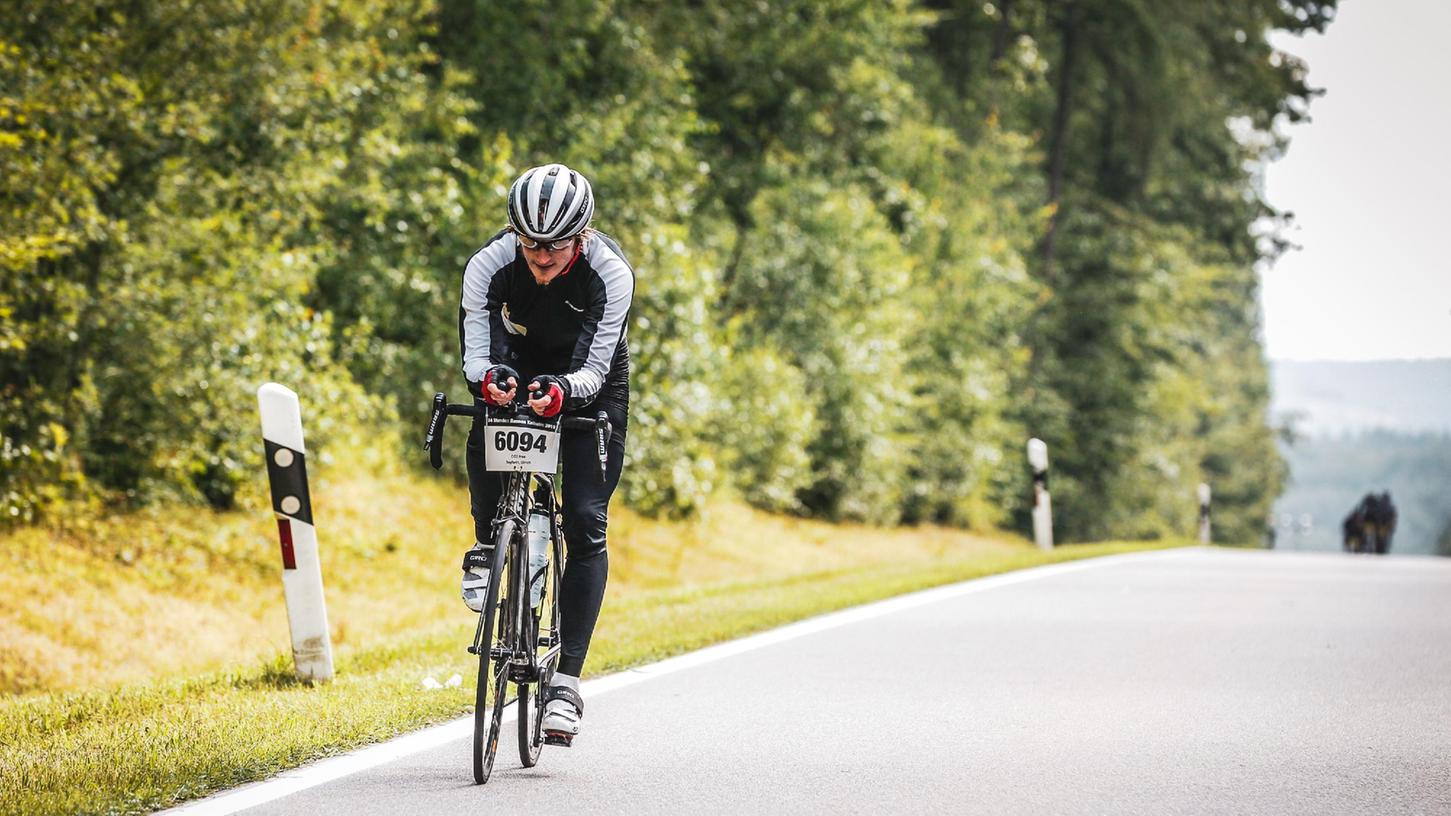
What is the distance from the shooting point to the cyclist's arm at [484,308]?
18.5ft

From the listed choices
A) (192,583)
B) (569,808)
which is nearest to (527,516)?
(569,808)

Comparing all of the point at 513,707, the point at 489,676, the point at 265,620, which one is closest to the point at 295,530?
the point at 513,707

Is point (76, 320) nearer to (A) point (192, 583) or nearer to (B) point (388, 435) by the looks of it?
(A) point (192, 583)

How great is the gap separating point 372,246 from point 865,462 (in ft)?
36.7

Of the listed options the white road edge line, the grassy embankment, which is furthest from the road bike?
the grassy embankment

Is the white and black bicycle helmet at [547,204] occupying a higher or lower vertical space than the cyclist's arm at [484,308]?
higher

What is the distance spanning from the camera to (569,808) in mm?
5113

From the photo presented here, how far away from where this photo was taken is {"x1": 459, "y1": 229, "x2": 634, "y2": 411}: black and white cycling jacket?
5.64 meters

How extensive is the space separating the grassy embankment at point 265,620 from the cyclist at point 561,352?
971 millimetres

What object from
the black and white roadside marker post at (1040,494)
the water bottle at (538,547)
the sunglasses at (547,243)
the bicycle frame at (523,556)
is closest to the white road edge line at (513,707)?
the bicycle frame at (523,556)

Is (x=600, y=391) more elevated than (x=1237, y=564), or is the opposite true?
(x=600, y=391)

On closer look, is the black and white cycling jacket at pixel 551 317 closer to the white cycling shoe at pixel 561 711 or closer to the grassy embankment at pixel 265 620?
the white cycling shoe at pixel 561 711

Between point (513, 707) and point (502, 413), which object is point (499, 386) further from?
point (513, 707)

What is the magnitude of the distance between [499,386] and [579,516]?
0.70 metres
